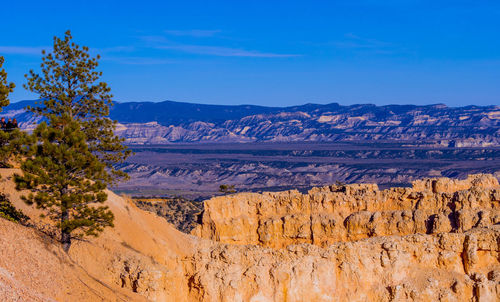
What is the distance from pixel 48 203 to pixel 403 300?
14873mm

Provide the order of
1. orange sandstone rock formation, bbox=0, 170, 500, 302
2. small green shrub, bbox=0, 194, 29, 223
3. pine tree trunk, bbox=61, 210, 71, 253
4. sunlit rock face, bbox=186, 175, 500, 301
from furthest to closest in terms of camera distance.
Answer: sunlit rock face, bbox=186, 175, 500, 301
pine tree trunk, bbox=61, 210, 71, 253
small green shrub, bbox=0, 194, 29, 223
orange sandstone rock formation, bbox=0, 170, 500, 302

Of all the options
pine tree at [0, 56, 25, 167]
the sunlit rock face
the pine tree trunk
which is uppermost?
pine tree at [0, 56, 25, 167]

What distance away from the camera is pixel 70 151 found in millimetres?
23031

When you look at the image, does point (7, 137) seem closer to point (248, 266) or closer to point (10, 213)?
point (10, 213)

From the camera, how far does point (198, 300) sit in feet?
84.2

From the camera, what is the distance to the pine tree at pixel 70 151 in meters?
23.0

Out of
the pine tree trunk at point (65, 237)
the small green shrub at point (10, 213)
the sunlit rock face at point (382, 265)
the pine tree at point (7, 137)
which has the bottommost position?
the sunlit rock face at point (382, 265)

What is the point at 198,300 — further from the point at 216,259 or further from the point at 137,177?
the point at 137,177

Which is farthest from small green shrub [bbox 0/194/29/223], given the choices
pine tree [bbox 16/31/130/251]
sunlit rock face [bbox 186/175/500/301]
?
sunlit rock face [bbox 186/175/500/301]

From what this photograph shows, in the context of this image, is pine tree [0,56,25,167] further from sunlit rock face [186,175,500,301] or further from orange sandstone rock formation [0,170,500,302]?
sunlit rock face [186,175,500,301]

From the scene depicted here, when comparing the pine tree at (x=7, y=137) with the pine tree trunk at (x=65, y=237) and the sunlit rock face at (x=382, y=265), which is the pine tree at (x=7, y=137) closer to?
the pine tree trunk at (x=65, y=237)

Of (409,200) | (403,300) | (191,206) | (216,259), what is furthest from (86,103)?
(191,206)

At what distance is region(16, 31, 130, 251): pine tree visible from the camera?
23.0 m

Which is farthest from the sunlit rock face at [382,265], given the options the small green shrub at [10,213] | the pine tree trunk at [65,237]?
the small green shrub at [10,213]
